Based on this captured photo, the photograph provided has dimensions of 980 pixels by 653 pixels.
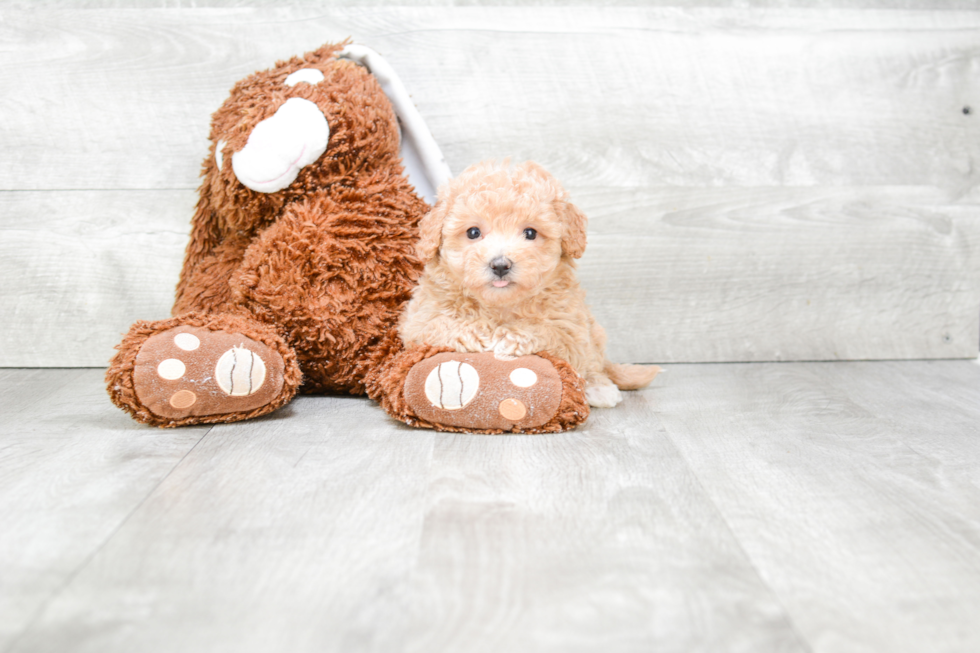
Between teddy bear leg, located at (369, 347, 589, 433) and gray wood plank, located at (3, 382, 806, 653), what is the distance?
0.05 metres

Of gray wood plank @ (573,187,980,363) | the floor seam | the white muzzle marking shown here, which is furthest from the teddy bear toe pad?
gray wood plank @ (573,187,980,363)

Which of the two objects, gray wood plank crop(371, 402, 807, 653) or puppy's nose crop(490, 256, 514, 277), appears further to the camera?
puppy's nose crop(490, 256, 514, 277)

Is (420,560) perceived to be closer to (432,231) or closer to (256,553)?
(256,553)

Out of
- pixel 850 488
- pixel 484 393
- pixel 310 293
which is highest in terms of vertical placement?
pixel 310 293

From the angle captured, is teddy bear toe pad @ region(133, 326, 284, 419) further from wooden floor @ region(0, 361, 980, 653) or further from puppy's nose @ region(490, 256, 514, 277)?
puppy's nose @ region(490, 256, 514, 277)

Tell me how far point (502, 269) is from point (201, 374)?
394mm

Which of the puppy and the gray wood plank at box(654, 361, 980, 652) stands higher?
the puppy

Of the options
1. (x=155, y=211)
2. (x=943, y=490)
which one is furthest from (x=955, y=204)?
(x=155, y=211)

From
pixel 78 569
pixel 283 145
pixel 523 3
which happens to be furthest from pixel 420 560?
pixel 523 3

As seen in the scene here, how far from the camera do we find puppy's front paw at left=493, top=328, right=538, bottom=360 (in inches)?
41.3

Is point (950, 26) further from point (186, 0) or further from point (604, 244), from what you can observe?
point (186, 0)

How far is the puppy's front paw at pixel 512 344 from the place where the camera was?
1049mm

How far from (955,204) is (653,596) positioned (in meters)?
1.22

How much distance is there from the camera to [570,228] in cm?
104
